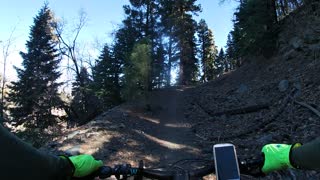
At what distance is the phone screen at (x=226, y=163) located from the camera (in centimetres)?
219

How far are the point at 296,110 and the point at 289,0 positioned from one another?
14124mm

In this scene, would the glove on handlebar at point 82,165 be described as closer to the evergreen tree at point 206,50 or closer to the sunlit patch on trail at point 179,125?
the sunlit patch on trail at point 179,125

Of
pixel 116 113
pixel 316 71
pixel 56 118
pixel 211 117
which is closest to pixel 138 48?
pixel 116 113

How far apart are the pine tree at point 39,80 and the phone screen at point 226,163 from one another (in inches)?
1077

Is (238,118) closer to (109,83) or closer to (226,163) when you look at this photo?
(109,83)

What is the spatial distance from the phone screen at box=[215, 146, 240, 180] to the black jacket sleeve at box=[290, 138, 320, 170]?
41 centimetres

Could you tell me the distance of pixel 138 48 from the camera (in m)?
21.2

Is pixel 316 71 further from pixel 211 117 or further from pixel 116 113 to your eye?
pixel 116 113

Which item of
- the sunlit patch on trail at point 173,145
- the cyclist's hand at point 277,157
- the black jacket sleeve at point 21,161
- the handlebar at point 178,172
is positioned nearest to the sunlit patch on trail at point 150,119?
the sunlit patch on trail at point 173,145

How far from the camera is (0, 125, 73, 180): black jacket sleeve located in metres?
1.64

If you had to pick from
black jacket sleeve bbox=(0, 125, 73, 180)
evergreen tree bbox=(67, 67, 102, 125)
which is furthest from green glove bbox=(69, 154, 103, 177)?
evergreen tree bbox=(67, 67, 102, 125)

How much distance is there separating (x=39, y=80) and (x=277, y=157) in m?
29.1

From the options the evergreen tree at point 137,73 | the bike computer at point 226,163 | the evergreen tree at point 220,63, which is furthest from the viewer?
the evergreen tree at point 220,63

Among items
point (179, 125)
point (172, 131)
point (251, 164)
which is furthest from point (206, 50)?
point (251, 164)
